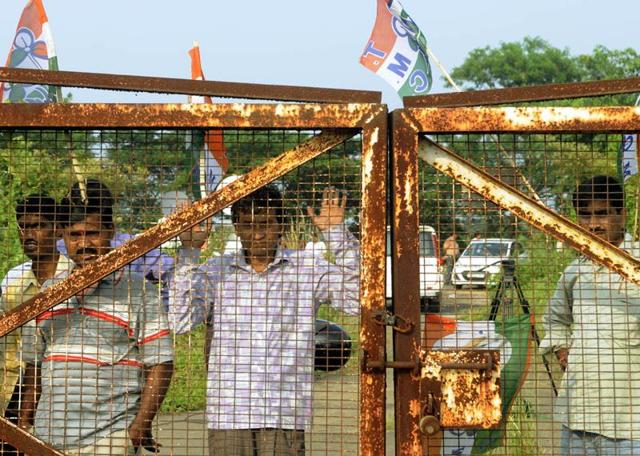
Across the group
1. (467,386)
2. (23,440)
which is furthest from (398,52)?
(23,440)

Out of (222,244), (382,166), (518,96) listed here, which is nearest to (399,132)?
(382,166)

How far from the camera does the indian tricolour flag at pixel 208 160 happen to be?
9.38 ft

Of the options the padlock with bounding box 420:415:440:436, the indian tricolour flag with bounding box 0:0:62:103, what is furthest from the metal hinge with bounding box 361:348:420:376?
the indian tricolour flag with bounding box 0:0:62:103

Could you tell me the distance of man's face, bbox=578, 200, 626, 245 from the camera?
9.95 ft

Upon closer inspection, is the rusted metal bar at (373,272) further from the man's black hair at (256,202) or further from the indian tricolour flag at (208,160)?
the indian tricolour flag at (208,160)

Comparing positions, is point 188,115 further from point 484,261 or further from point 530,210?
point 484,261

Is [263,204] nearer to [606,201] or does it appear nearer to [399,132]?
[399,132]

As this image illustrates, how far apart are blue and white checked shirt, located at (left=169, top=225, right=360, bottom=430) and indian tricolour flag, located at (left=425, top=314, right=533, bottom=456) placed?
0.34 metres

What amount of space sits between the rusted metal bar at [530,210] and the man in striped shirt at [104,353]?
1053mm

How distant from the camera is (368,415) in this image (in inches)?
104

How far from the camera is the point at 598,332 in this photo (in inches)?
124

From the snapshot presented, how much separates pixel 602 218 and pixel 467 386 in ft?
2.80

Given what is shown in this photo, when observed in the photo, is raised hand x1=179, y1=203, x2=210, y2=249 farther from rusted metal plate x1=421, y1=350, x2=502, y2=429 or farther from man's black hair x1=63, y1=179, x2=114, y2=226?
rusted metal plate x1=421, y1=350, x2=502, y2=429

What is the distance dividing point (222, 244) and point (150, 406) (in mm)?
595
